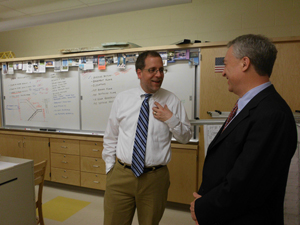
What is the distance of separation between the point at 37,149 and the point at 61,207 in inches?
43.3

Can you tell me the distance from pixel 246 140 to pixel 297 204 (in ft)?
5.26

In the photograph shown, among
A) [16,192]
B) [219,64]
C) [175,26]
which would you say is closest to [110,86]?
[175,26]

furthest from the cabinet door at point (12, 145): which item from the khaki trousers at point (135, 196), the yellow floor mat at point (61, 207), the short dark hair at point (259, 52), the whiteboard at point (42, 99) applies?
the short dark hair at point (259, 52)

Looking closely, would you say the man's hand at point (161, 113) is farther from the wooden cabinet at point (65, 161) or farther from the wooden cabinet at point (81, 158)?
the wooden cabinet at point (65, 161)

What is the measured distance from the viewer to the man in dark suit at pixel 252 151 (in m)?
0.74

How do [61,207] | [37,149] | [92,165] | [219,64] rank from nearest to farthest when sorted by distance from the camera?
[219,64], [61,207], [92,165], [37,149]

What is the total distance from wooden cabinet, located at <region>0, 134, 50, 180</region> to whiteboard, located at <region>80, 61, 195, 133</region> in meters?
0.73

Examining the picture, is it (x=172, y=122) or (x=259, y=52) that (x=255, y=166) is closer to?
(x=259, y=52)

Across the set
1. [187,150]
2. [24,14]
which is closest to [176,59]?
[187,150]

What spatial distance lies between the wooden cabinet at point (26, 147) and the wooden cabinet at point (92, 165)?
0.67 meters

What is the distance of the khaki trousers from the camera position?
1.46 meters

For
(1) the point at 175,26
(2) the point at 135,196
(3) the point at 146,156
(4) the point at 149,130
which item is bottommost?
(2) the point at 135,196

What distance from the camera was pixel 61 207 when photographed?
278cm

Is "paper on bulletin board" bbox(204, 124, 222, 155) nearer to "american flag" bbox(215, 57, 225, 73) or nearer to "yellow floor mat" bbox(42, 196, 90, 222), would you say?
"american flag" bbox(215, 57, 225, 73)
